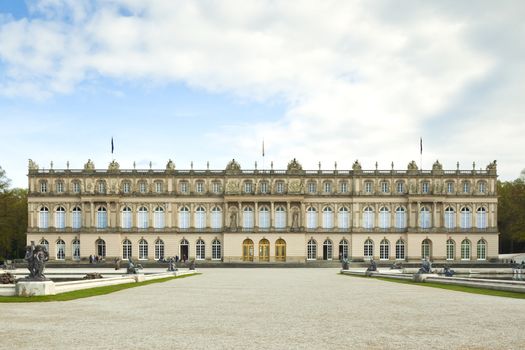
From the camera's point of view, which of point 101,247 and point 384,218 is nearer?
point 101,247

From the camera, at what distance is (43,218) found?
275 ft

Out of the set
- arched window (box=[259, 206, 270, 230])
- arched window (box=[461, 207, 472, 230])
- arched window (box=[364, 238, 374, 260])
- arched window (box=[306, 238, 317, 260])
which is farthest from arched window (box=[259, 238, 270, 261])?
arched window (box=[461, 207, 472, 230])

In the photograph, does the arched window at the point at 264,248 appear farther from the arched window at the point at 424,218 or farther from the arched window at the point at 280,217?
the arched window at the point at 424,218

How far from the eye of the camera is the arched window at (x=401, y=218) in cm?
8444

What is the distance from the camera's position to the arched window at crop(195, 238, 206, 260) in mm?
84312

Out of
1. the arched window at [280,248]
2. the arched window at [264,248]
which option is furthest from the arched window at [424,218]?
the arched window at [264,248]

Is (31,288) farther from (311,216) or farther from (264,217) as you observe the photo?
(311,216)

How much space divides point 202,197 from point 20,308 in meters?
64.2

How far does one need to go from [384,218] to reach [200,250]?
23.9m

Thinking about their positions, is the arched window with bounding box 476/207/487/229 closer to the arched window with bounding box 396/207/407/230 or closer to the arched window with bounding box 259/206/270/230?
the arched window with bounding box 396/207/407/230

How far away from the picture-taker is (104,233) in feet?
273

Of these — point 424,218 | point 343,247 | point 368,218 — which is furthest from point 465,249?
point 343,247

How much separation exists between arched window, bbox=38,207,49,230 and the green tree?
59647 millimetres

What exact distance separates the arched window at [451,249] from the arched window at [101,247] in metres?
43.7
